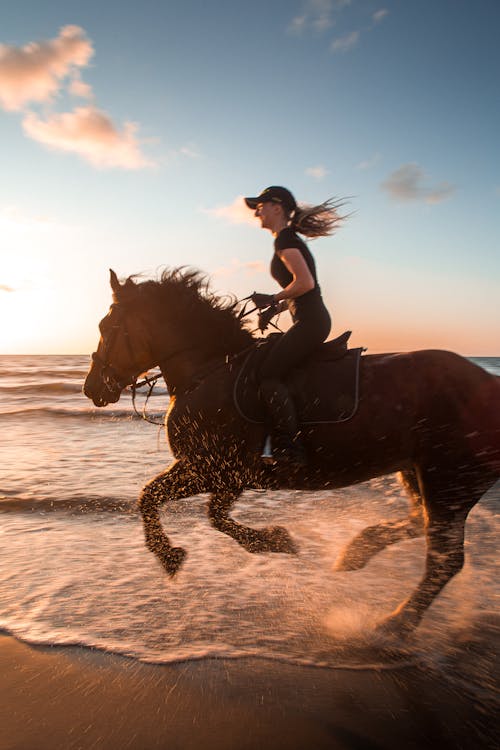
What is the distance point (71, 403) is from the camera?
20.9 m

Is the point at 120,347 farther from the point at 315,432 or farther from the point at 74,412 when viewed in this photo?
the point at 74,412

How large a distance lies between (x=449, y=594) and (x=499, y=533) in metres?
2.18

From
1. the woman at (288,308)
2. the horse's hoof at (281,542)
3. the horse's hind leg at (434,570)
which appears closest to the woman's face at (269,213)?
the woman at (288,308)

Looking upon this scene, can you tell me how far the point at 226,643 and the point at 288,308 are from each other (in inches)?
95.9

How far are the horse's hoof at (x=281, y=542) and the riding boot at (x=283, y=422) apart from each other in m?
0.72

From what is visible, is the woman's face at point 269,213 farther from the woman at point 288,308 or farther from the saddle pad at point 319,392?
the saddle pad at point 319,392

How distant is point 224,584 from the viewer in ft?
14.8

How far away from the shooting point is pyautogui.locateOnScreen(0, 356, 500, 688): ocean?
3488 millimetres

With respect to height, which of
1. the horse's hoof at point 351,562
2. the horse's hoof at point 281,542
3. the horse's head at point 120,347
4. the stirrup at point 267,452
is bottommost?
the horse's hoof at point 351,562

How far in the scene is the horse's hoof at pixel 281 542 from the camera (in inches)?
161

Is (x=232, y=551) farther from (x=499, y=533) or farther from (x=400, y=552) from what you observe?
(x=499, y=533)

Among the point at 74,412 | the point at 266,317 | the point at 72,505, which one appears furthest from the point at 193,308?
the point at 74,412

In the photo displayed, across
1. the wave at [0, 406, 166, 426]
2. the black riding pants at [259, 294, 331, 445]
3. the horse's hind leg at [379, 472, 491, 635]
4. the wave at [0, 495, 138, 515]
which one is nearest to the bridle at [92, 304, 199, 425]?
the black riding pants at [259, 294, 331, 445]

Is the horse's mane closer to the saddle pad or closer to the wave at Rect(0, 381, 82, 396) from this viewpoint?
the saddle pad
